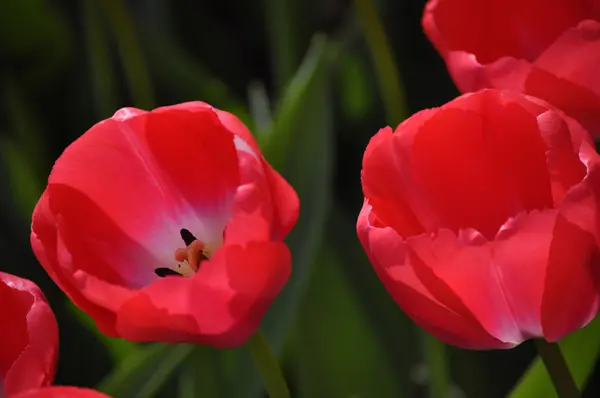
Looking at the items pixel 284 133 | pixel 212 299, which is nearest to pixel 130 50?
pixel 284 133

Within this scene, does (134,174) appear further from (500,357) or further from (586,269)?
(500,357)

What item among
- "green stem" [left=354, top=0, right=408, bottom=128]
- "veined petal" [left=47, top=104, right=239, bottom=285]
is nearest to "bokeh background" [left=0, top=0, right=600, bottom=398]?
"green stem" [left=354, top=0, right=408, bottom=128]

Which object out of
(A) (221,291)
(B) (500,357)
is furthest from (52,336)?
(B) (500,357)

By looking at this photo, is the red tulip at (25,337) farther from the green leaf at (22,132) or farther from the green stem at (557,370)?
the green leaf at (22,132)

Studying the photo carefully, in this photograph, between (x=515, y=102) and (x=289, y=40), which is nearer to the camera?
(x=515, y=102)

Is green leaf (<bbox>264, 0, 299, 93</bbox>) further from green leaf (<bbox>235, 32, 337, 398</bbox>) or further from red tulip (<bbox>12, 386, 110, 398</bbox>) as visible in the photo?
red tulip (<bbox>12, 386, 110, 398</bbox>)

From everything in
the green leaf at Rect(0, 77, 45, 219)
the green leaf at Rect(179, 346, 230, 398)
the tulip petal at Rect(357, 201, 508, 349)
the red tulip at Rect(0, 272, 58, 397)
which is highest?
the red tulip at Rect(0, 272, 58, 397)
